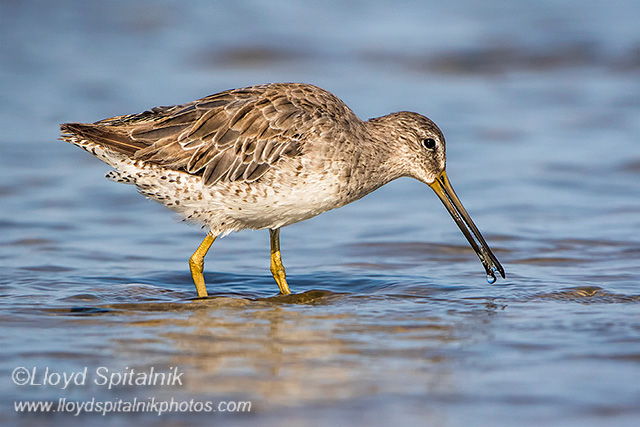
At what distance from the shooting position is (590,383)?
15.2 feet

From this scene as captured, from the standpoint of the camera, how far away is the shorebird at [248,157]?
6.48 meters

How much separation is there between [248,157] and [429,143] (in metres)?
1.43

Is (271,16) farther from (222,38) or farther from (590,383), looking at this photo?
(590,383)

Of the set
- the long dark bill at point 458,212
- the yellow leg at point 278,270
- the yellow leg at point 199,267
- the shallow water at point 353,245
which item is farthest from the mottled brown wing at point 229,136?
the long dark bill at point 458,212

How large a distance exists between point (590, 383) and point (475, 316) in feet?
4.47

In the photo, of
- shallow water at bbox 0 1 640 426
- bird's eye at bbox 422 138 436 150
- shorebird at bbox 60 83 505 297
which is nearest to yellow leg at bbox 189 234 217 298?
shorebird at bbox 60 83 505 297

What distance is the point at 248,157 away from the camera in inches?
258

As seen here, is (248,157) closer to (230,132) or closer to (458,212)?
(230,132)

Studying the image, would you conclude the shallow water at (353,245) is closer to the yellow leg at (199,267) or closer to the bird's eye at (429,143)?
the yellow leg at (199,267)

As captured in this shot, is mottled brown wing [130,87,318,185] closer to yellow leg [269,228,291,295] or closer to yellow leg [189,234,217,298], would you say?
yellow leg [189,234,217,298]

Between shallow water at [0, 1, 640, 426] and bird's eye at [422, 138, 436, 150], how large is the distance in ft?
3.30

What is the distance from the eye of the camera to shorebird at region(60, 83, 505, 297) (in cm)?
648

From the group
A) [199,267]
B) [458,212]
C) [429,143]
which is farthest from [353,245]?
[199,267]

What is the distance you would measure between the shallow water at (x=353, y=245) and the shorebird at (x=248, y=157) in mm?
645
